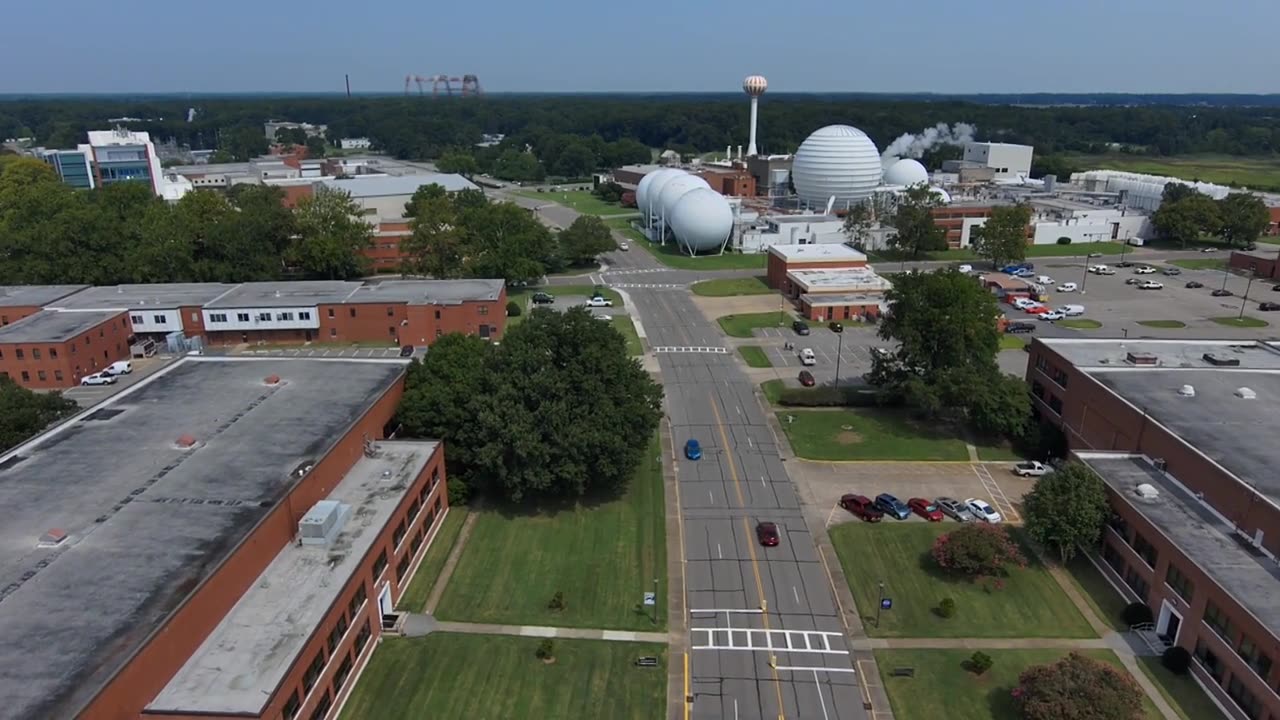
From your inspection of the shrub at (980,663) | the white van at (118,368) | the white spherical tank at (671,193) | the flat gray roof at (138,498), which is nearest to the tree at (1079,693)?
the shrub at (980,663)

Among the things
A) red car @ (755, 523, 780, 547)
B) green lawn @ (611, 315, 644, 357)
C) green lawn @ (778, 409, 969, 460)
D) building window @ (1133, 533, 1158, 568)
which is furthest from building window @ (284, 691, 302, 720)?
green lawn @ (611, 315, 644, 357)

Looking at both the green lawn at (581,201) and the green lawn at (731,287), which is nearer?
the green lawn at (731,287)

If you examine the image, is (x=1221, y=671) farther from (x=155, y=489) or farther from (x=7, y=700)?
(x=155, y=489)

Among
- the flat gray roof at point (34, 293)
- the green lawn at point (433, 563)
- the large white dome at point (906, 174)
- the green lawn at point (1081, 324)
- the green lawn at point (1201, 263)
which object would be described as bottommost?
the green lawn at point (433, 563)

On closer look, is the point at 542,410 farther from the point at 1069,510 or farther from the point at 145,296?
the point at 145,296

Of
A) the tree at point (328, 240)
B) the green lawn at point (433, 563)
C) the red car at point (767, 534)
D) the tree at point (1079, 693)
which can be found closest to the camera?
Result: the tree at point (1079, 693)

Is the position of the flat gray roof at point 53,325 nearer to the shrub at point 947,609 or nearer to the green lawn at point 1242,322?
the shrub at point 947,609

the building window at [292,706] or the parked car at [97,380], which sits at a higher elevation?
the building window at [292,706]
